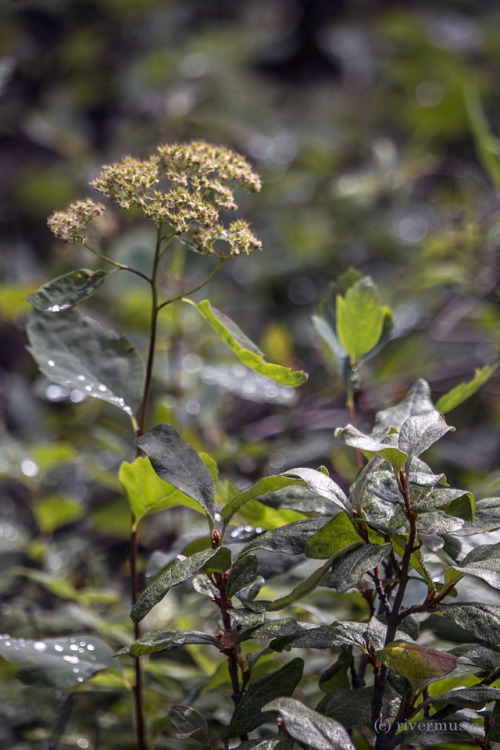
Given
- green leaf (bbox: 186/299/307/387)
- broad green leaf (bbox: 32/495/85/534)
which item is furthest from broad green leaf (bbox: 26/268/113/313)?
broad green leaf (bbox: 32/495/85/534)

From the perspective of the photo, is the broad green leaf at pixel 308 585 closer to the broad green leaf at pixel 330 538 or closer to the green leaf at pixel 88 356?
the broad green leaf at pixel 330 538

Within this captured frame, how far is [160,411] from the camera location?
1.11 meters

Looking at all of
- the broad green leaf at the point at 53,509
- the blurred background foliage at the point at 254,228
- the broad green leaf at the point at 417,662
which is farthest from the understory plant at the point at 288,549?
the broad green leaf at the point at 53,509

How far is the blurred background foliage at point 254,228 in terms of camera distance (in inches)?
50.4

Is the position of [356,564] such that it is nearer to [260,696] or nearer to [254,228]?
[260,696]

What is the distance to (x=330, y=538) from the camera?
59cm

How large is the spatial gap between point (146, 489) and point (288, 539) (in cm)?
17

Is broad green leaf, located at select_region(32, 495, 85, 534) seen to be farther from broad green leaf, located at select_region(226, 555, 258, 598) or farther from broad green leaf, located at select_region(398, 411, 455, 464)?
broad green leaf, located at select_region(398, 411, 455, 464)

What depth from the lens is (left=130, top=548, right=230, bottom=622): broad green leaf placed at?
1.80 feet

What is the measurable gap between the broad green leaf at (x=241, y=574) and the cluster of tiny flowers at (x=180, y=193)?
0.28m

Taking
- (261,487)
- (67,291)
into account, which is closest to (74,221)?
(67,291)

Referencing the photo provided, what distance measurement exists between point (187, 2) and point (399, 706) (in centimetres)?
295

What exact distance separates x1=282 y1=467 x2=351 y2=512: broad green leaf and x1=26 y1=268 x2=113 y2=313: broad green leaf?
26 centimetres

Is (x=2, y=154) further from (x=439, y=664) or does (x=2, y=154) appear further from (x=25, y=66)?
(x=439, y=664)
